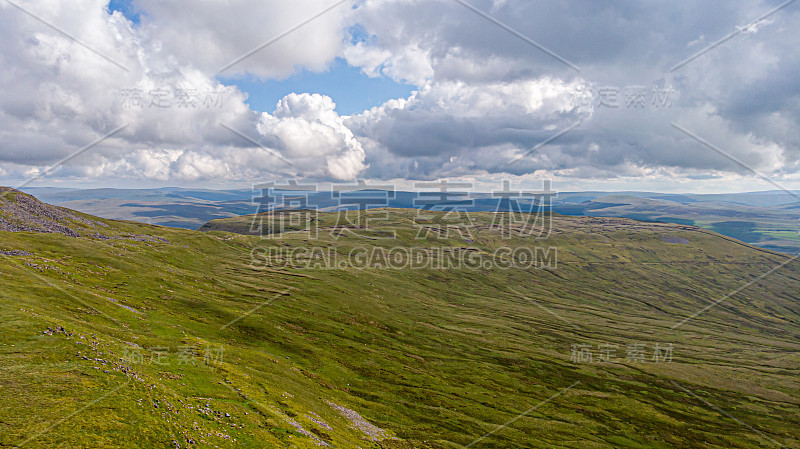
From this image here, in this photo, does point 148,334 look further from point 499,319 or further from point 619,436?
point 499,319

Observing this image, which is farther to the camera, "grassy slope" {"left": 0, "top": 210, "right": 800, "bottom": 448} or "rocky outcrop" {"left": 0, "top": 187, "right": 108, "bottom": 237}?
"rocky outcrop" {"left": 0, "top": 187, "right": 108, "bottom": 237}

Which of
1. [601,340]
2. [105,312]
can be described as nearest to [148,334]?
[105,312]

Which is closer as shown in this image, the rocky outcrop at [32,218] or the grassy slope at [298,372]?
the grassy slope at [298,372]

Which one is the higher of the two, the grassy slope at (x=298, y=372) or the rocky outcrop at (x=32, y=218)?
the rocky outcrop at (x=32, y=218)

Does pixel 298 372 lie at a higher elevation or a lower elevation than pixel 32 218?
lower

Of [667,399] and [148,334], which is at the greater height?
[148,334]

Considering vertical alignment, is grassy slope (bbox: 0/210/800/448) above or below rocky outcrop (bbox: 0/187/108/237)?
below

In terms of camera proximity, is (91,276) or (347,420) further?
(91,276)

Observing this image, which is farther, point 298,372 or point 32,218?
point 32,218
